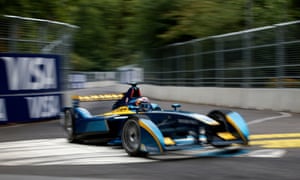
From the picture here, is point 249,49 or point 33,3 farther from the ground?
point 33,3

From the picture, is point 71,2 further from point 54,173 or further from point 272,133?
point 54,173

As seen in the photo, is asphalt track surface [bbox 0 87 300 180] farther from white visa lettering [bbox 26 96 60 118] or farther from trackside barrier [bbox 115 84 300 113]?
trackside barrier [bbox 115 84 300 113]

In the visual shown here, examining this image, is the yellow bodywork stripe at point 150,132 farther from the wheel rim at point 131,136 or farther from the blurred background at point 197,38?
the blurred background at point 197,38

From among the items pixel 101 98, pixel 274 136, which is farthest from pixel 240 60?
pixel 101 98

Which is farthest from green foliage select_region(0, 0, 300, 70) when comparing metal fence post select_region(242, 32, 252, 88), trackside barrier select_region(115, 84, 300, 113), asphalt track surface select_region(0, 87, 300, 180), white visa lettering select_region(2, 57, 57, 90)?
asphalt track surface select_region(0, 87, 300, 180)

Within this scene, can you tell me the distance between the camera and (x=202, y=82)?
987 inches

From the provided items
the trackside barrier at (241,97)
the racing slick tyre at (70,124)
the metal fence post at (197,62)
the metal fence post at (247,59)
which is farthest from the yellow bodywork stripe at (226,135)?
the metal fence post at (197,62)

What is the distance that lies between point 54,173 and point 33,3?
13.9 m

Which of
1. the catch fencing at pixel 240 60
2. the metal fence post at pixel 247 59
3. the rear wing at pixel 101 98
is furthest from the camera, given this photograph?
the metal fence post at pixel 247 59

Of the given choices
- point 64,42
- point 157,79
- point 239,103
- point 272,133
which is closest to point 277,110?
point 239,103

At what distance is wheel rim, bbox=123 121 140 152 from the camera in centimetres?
830

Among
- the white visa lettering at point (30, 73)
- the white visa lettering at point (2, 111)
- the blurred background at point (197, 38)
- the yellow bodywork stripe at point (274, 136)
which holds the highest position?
the blurred background at point (197, 38)

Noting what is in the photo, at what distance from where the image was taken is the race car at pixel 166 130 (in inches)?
318

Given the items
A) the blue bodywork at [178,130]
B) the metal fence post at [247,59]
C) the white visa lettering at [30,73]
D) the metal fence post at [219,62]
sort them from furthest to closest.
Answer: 1. the metal fence post at [219,62]
2. the metal fence post at [247,59]
3. the white visa lettering at [30,73]
4. the blue bodywork at [178,130]
